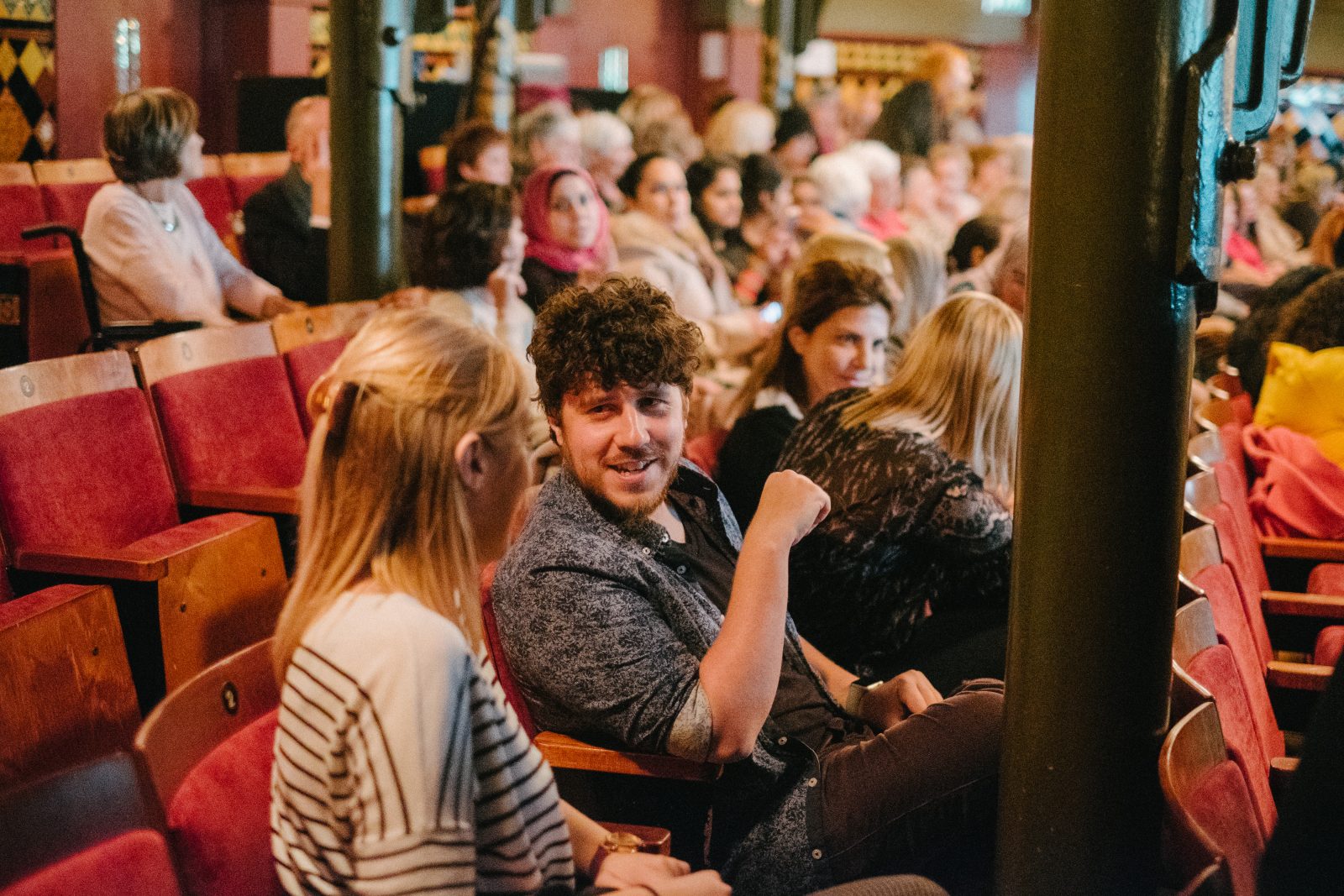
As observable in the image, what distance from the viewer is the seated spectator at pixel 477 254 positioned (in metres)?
3.65

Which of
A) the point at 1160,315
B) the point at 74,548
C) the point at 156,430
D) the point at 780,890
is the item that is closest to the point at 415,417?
the point at 1160,315

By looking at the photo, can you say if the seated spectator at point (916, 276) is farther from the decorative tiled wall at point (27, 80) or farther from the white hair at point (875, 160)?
the decorative tiled wall at point (27, 80)

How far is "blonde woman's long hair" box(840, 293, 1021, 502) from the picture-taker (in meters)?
2.51

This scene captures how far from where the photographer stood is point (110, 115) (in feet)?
12.2

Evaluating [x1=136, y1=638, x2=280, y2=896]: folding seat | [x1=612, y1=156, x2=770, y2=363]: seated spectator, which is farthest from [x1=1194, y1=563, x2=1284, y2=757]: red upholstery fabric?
[x1=612, y1=156, x2=770, y2=363]: seated spectator

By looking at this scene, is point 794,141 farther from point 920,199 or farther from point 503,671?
point 503,671

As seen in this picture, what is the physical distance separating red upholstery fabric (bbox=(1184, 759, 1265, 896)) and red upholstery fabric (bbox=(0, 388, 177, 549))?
6.04 ft

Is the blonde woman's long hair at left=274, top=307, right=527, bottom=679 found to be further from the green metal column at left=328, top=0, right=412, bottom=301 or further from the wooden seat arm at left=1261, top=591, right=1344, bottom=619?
the green metal column at left=328, top=0, right=412, bottom=301

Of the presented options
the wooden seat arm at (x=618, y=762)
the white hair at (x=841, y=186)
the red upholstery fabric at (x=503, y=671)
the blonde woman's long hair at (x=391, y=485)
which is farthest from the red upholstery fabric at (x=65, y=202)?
the blonde woman's long hair at (x=391, y=485)

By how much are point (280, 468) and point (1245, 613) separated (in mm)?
2021

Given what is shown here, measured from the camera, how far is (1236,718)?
2.01 meters

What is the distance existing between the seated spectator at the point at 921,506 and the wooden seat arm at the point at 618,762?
2.29ft

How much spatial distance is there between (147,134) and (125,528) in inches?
58.9

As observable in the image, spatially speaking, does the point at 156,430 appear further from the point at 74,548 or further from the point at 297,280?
the point at 297,280
